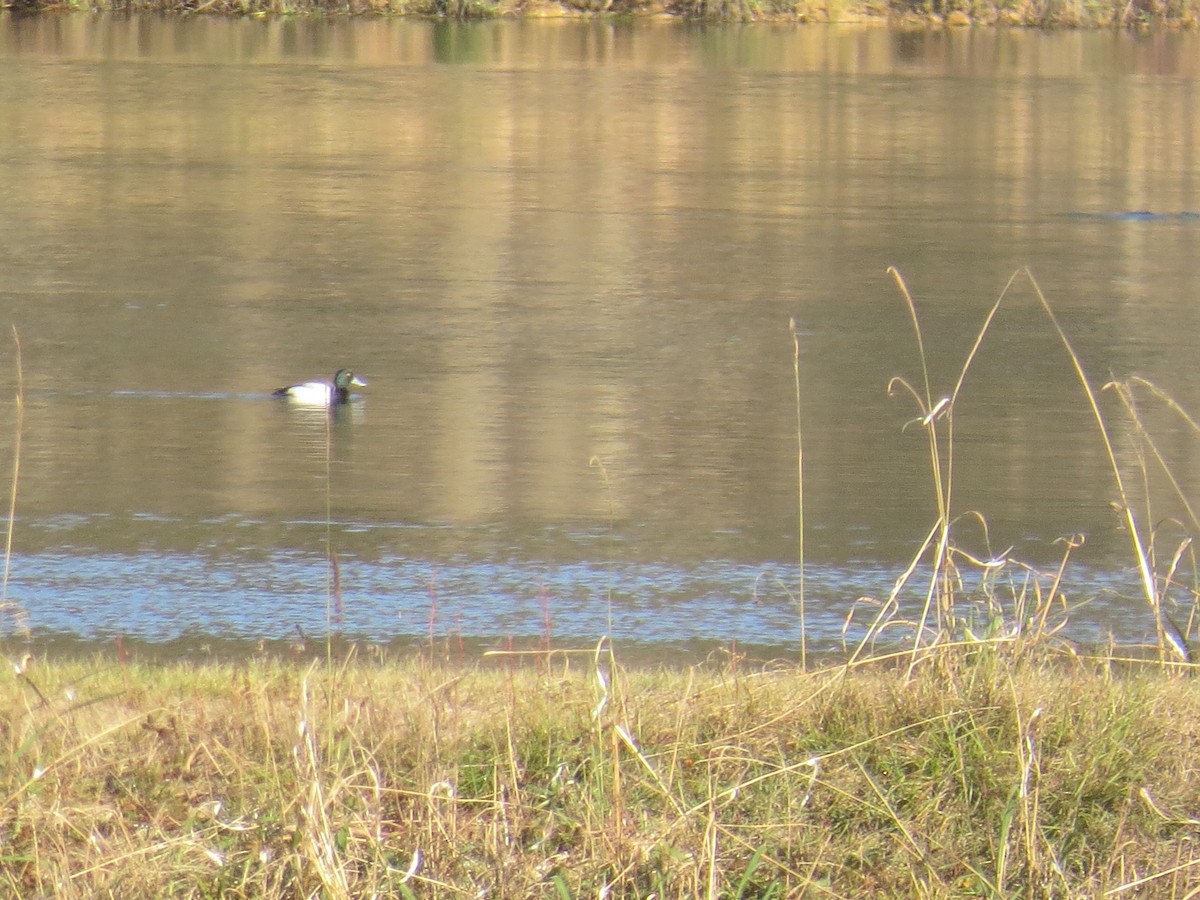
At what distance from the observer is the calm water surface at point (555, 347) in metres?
7.08

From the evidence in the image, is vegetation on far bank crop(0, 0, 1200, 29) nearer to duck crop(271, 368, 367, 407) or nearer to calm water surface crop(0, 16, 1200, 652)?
calm water surface crop(0, 16, 1200, 652)

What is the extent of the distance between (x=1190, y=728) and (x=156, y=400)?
5782 mm

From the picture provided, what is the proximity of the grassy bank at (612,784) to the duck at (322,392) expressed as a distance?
4083 mm

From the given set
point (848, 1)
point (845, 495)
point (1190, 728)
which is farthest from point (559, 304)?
point (848, 1)

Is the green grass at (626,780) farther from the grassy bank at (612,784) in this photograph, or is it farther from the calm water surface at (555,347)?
the calm water surface at (555,347)

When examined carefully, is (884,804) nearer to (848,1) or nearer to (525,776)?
(525,776)

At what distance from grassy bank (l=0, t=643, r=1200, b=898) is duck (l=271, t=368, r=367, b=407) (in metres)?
4.08

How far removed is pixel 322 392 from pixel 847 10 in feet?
114

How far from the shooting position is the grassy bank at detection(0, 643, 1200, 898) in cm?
436

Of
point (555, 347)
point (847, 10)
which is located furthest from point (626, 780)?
point (847, 10)

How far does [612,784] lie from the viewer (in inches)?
183

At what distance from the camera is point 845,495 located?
8.11 metres

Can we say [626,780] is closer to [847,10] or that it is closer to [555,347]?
[555,347]

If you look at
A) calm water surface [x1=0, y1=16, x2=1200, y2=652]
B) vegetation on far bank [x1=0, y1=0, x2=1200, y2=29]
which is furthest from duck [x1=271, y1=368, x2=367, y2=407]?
vegetation on far bank [x1=0, y1=0, x2=1200, y2=29]
